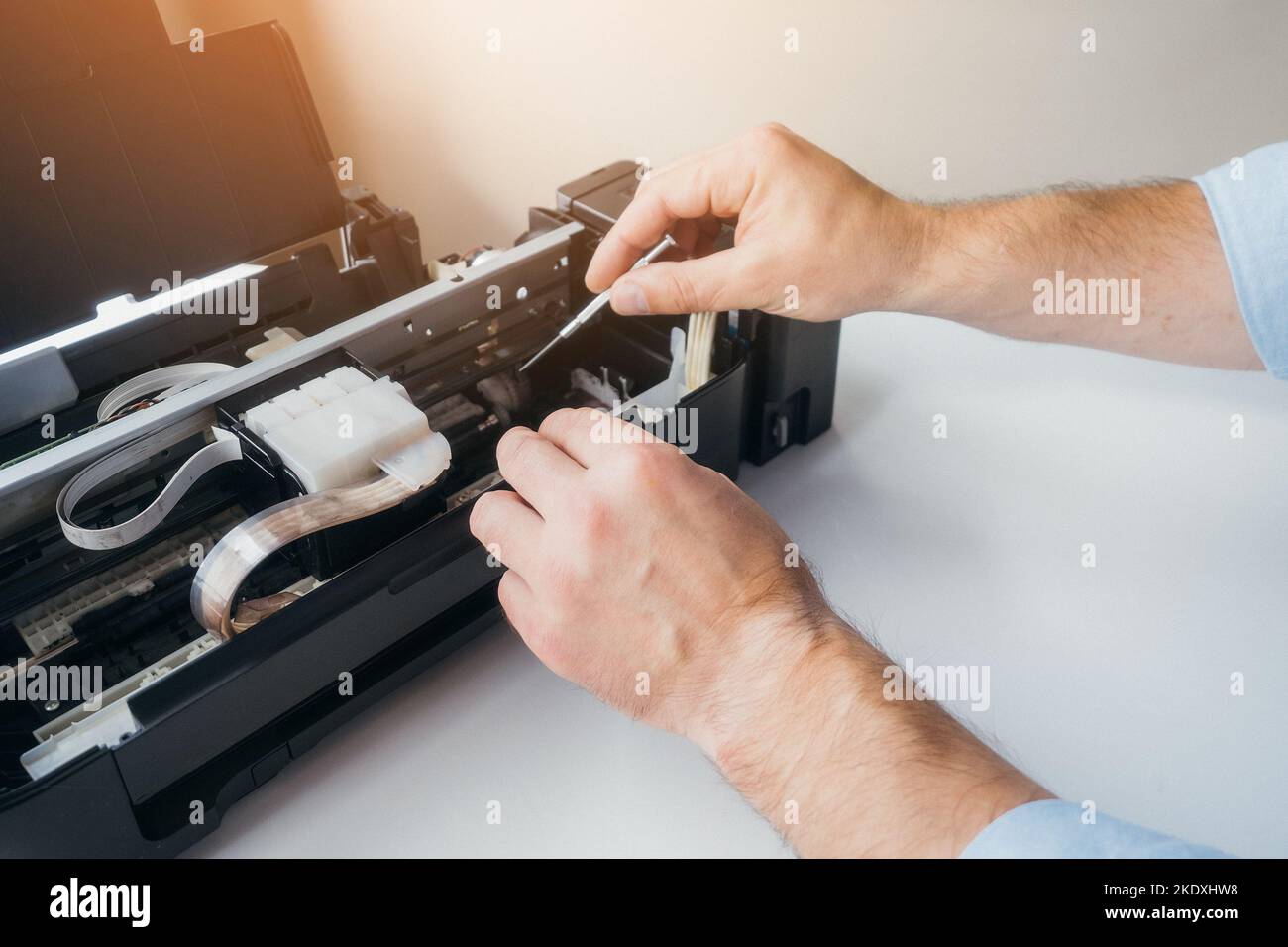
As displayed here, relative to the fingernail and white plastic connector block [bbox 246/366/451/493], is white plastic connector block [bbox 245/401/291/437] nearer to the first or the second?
white plastic connector block [bbox 246/366/451/493]

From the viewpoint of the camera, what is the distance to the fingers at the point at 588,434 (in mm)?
674

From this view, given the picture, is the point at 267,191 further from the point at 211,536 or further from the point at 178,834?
the point at 178,834

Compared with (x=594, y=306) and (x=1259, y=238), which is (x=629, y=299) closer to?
(x=594, y=306)

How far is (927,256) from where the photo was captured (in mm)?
898

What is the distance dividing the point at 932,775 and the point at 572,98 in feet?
3.82

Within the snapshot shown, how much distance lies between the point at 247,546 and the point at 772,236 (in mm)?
489

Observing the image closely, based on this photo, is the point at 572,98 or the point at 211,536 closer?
the point at 211,536

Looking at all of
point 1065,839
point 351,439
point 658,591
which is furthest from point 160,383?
point 1065,839

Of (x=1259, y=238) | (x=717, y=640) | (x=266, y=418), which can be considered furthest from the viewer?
(x=1259, y=238)

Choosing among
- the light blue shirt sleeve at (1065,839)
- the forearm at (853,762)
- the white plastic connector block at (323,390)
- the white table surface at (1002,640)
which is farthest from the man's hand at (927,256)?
the light blue shirt sleeve at (1065,839)

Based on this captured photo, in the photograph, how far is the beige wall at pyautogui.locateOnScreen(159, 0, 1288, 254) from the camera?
102 centimetres

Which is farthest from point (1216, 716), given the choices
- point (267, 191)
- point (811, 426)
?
point (267, 191)

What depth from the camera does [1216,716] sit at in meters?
0.74
